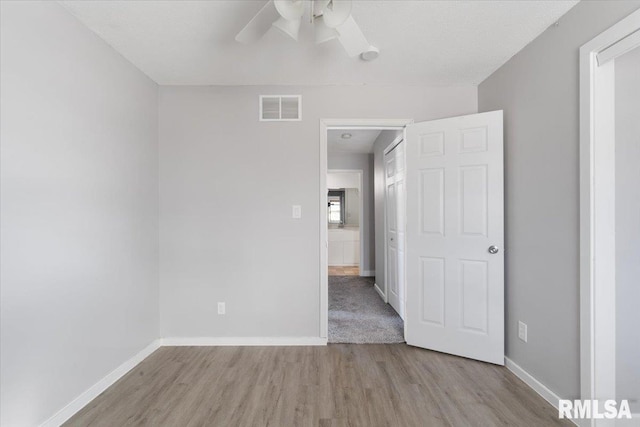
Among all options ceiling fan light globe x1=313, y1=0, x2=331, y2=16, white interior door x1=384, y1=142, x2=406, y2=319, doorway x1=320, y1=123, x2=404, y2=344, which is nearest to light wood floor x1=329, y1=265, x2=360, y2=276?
doorway x1=320, y1=123, x2=404, y2=344

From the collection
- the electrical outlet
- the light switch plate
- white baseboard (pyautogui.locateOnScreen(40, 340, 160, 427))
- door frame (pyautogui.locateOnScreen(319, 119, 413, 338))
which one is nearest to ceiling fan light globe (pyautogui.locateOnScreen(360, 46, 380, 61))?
door frame (pyautogui.locateOnScreen(319, 119, 413, 338))

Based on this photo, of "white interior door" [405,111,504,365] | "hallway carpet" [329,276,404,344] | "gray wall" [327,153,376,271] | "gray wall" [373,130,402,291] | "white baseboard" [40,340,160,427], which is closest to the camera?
"white baseboard" [40,340,160,427]

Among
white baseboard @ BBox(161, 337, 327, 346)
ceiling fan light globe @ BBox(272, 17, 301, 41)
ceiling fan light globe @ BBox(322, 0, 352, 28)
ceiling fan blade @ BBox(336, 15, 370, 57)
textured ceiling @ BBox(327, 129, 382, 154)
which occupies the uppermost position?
textured ceiling @ BBox(327, 129, 382, 154)

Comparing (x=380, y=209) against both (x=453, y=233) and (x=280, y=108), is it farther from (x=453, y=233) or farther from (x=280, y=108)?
(x=280, y=108)

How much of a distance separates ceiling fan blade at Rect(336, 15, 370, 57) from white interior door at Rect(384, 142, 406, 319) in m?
1.57

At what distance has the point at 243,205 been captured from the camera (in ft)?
8.82

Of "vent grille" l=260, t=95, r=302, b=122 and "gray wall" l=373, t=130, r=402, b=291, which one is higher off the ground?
"vent grille" l=260, t=95, r=302, b=122

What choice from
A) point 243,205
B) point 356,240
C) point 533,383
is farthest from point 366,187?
point 533,383

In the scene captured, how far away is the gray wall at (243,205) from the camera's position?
267 centimetres

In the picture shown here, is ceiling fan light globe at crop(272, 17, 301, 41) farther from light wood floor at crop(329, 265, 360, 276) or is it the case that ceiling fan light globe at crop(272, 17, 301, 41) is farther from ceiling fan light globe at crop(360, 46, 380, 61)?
light wood floor at crop(329, 265, 360, 276)

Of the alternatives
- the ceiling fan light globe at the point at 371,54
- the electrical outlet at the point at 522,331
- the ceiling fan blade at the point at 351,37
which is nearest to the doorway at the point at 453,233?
the electrical outlet at the point at 522,331

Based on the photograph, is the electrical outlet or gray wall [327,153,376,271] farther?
gray wall [327,153,376,271]

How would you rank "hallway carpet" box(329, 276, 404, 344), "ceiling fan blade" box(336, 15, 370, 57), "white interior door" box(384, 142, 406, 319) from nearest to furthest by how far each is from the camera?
"ceiling fan blade" box(336, 15, 370, 57), "hallway carpet" box(329, 276, 404, 344), "white interior door" box(384, 142, 406, 319)

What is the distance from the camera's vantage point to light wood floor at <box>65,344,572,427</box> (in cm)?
170
